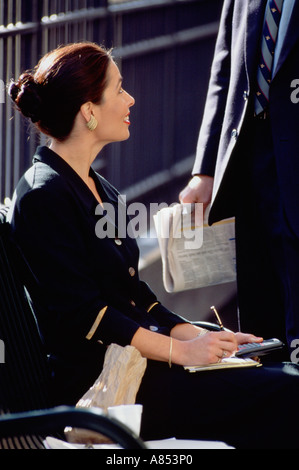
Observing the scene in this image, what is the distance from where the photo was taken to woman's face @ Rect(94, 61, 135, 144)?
11.3 feet

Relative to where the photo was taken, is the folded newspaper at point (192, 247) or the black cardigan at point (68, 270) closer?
the black cardigan at point (68, 270)

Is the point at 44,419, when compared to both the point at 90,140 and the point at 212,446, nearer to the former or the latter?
the point at 212,446

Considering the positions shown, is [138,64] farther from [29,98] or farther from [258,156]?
[29,98]

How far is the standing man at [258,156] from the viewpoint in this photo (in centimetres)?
358

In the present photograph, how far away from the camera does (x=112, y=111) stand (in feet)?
11.3

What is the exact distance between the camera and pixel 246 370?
3.08 m

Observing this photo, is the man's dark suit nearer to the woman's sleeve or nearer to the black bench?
the woman's sleeve

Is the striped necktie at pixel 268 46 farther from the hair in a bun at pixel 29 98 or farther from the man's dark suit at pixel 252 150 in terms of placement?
the hair in a bun at pixel 29 98

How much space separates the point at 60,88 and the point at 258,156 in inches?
31.8

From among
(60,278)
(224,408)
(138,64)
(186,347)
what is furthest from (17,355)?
(138,64)

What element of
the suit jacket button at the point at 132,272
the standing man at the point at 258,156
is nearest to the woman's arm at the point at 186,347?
the suit jacket button at the point at 132,272

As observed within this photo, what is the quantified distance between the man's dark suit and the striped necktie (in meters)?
0.03

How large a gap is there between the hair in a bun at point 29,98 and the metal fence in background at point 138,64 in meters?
1.07
